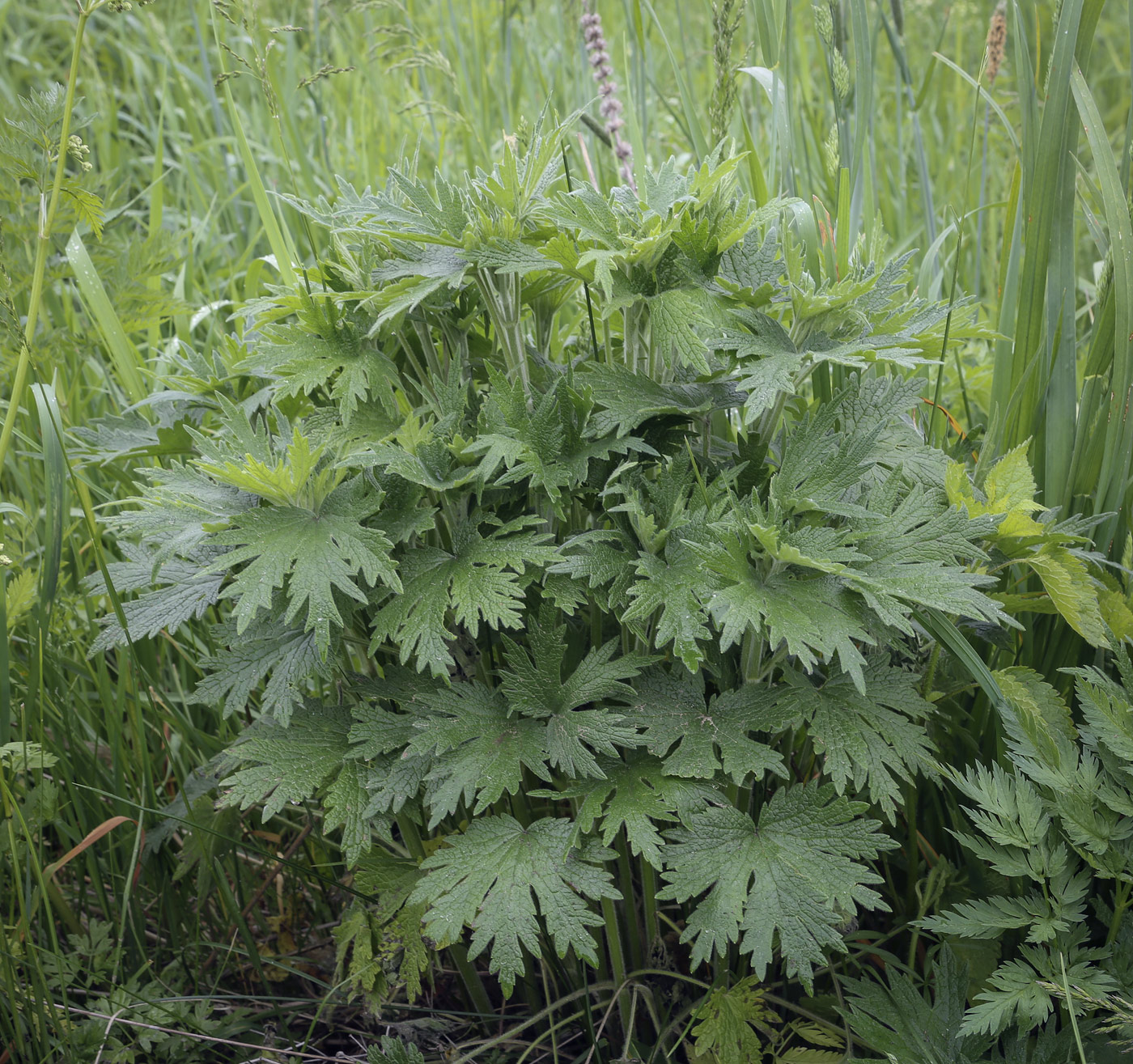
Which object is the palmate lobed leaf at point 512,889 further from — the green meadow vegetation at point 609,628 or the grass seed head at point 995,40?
the grass seed head at point 995,40

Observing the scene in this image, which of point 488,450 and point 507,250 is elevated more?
point 507,250

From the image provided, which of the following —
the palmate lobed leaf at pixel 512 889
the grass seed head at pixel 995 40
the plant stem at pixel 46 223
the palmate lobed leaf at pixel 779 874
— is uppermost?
the plant stem at pixel 46 223

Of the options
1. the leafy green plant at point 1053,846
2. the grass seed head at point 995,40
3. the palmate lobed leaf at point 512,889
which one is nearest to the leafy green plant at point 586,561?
the palmate lobed leaf at point 512,889

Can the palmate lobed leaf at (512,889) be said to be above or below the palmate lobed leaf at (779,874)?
above

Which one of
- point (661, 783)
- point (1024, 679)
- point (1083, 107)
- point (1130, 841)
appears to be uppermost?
point (1083, 107)

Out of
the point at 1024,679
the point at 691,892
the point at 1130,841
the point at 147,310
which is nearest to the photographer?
the point at 691,892

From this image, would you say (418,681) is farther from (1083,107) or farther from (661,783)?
(1083,107)

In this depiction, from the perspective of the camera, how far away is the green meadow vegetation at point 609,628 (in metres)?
1.10

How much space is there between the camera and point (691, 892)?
3.59ft

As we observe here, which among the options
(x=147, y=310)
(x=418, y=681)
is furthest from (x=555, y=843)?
(x=147, y=310)

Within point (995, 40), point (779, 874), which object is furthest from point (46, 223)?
point (995, 40)

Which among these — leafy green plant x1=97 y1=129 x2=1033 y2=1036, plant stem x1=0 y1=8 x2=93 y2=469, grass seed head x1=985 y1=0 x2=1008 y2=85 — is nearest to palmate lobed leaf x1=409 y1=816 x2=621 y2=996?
leafy green plant x1=97 y1=129 x2=1033 y2=1036

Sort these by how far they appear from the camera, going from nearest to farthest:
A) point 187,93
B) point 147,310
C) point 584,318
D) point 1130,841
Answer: point 1130,841
point 584,318
point 147,310
point 187,93

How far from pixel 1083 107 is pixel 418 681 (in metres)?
1.23
